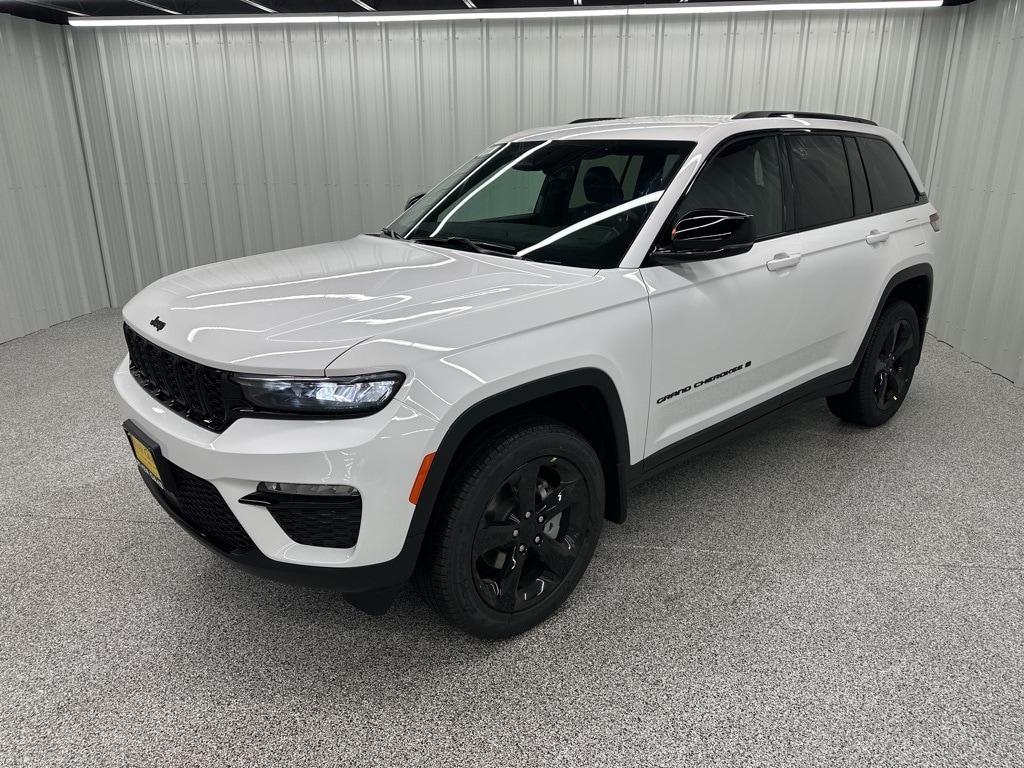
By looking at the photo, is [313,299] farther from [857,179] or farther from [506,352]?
[857,179]

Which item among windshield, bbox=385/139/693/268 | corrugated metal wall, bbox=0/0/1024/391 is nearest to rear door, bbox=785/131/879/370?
windshield, bbox=385/139/693/268

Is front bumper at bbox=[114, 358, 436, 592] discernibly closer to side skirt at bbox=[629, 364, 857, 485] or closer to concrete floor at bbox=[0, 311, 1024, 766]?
concrete floor at bbox=[0, 311, 1024, 766]

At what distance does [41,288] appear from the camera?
22.7 ft

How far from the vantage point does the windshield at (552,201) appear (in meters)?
2.68

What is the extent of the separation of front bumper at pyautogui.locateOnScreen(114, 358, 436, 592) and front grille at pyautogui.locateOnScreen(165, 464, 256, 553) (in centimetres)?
4

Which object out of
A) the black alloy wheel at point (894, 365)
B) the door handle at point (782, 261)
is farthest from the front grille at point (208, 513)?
the black alloy wheel at point (894, 365)

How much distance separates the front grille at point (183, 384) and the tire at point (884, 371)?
10.8 ft

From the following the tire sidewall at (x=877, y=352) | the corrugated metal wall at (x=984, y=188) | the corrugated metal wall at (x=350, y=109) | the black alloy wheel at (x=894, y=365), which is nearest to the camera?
the tire sidewall at (x=877, y=352)

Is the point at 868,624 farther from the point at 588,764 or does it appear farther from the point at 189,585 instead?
the point at 189,585

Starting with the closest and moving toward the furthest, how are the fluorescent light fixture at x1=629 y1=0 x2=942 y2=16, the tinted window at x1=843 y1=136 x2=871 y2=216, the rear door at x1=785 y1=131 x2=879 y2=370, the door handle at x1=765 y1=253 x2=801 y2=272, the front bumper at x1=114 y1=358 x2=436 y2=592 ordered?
1. the front bumper at x1=114 y1=358 x2=436 y2=592
2. the door handle at x1=765 y1=253 x2=801 y2=272
3. the rear door at x1=785 y1=131 x2=879 y2=370
4. the tinted window at x1=843 y1=136 x2=871 y2=216
5. the fluorescent light fixture at x1=629 y1=0 x2=942 y2=16

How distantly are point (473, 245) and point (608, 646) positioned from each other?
159 cm

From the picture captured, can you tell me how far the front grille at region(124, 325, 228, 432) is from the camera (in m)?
2.10

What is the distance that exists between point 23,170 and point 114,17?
163cm

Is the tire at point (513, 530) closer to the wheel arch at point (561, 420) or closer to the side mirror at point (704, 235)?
the wheel arch at point (561, 420)
